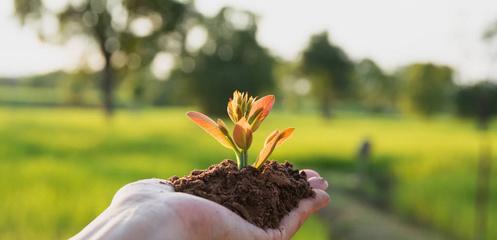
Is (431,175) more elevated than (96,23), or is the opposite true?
(96,23)

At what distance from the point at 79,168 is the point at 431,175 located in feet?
22.7

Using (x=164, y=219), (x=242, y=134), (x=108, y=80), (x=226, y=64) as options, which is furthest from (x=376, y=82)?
(x=164, y=219)

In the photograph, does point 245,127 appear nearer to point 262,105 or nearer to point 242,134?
point 242,134

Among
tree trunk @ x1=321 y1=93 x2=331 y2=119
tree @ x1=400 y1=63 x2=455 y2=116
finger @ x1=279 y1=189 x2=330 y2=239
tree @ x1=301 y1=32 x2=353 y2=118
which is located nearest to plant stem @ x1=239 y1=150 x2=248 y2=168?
finger @ x1=279 y1=189 x2=330 y2=239

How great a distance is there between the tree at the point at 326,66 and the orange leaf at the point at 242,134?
3558cm

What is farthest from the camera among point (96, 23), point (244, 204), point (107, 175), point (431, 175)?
point (96, 23)

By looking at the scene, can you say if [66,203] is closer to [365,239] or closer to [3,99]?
[365,239]

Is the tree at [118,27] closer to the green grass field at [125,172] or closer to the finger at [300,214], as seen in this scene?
the green grass field at [125,172]

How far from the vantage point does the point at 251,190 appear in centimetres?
226

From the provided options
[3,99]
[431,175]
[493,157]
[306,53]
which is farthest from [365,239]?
[3,99]

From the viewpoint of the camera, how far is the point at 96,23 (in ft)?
83.8

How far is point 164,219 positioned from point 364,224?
5.68 meters

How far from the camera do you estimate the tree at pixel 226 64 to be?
88.3 feet

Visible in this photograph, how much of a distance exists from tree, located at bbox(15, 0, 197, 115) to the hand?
23.5 m
